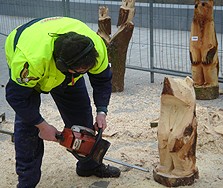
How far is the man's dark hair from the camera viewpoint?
2.78 metres

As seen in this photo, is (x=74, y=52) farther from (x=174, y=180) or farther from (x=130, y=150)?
(x=130, y=150)

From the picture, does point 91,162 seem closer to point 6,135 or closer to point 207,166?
point 207,166

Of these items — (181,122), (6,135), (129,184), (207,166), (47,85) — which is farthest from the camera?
(6,135)

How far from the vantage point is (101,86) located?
345cm

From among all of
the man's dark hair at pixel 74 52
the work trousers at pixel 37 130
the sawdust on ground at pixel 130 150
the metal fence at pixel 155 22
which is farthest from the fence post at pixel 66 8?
the man's dark hair at pixel 74 52

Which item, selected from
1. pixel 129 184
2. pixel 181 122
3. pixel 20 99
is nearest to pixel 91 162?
pixel 129 184

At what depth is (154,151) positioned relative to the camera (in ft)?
14.1

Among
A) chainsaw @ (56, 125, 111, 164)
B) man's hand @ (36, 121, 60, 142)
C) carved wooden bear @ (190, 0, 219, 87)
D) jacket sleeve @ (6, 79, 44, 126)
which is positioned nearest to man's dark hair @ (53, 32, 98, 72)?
jacket sleeve @ (6, 79, 44, 126)

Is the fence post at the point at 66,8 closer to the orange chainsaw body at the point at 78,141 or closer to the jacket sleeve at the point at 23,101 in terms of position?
the orange chainsaw body at the point at 78,141

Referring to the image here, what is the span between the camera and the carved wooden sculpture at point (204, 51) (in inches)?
218

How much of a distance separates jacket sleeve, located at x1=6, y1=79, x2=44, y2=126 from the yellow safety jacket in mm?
49

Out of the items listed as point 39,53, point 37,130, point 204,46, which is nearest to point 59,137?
point 37,130

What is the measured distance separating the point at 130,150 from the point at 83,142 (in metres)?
1.12

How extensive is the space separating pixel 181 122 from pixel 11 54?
128cm
